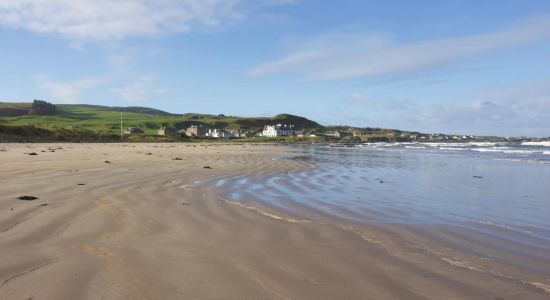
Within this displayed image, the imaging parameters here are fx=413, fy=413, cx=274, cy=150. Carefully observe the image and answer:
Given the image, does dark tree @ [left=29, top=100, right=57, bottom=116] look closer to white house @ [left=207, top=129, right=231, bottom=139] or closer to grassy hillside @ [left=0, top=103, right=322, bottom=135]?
grassy hillside @ [left=0, top=103, right=322, bottom=135]

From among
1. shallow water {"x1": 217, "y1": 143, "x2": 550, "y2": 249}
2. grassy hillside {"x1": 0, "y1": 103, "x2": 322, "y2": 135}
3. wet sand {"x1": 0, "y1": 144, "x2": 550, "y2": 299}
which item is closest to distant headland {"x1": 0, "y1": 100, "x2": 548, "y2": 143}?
grassy hillside {"x1": 0, "y1": 103, "x2": 322, "y2": 135}

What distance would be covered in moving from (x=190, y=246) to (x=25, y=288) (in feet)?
6.24

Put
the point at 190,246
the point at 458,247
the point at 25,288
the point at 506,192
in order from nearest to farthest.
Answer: the point at 25,288 → the point at 190,246 → the point at 458,247 → the point at 506,192

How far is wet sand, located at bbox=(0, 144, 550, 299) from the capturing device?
3.64 metres

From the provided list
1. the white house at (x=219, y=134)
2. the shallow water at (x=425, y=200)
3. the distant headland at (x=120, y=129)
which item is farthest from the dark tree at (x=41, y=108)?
the shallow water at (x=425, y=200)

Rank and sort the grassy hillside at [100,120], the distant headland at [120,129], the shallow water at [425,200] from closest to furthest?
the shallow water at [425,200], the distant headland at [120,129], the grassy hillside at [100,120]

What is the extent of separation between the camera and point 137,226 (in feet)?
19.6

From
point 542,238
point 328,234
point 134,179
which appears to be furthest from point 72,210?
point 542,238

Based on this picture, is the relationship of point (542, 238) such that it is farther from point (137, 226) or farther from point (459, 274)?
point (137, 226)

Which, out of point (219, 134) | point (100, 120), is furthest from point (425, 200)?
point (100, 120)

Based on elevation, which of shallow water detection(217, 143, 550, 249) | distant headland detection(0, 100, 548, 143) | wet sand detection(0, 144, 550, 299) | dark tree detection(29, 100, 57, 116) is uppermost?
dark tree detection(29, 100, 57, 116)

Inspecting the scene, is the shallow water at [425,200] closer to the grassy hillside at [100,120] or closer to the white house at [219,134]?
the grassy hillside at [100,120]

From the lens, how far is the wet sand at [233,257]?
3.64 metres

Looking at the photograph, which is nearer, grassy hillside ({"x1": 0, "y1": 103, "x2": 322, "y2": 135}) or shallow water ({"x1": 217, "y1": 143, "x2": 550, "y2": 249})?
shallow water ({"x1": 217, "y1": 143, "x2": 550, "y2": 249})
